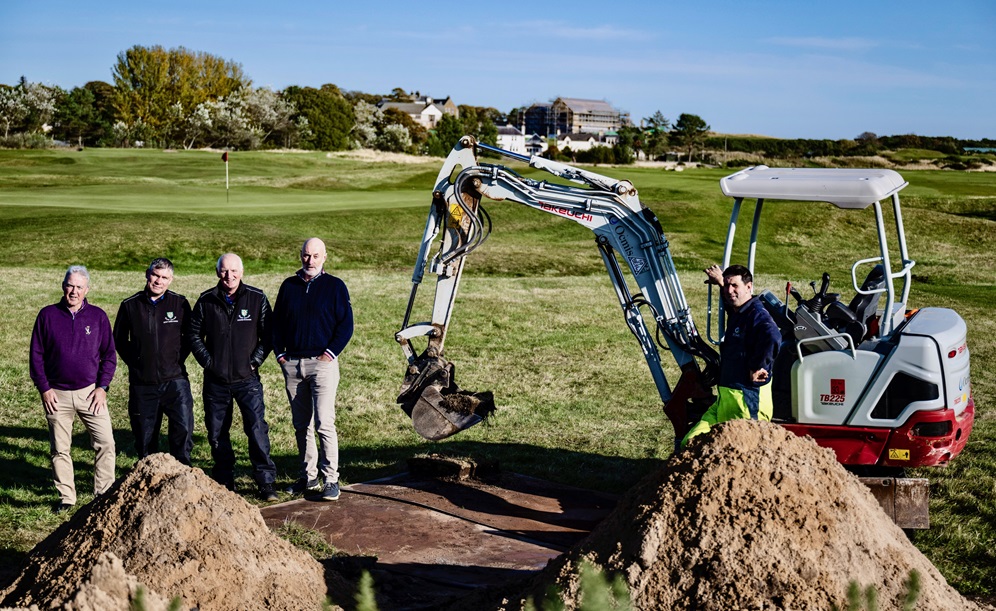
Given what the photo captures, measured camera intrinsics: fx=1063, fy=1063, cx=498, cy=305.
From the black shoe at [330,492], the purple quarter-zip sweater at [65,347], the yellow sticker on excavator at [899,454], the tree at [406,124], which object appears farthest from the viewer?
the tree at [406,124]

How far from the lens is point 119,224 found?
28.4 m

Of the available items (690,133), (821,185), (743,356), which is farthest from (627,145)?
(743,356)

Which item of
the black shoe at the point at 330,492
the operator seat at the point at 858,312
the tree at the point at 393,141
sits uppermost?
the tree at the point at 393,141

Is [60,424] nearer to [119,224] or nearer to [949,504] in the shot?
[949,504]

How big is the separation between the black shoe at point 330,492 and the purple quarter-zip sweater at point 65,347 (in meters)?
2.12

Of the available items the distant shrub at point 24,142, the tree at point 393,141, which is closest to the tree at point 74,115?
the distant shrub at point 24,142

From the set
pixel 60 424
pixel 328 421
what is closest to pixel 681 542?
pixel 328 421

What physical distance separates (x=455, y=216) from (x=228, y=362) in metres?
2.38

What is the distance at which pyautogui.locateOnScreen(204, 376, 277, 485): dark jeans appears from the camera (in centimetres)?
919

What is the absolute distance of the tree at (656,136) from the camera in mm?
90500

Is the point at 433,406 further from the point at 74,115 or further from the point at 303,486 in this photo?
the point at 74,115

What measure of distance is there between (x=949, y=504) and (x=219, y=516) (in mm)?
6546

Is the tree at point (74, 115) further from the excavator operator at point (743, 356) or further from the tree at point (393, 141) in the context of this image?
the excavator operator at point (743, 356)

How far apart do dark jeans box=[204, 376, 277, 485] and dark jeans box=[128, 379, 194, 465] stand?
0.64ft
